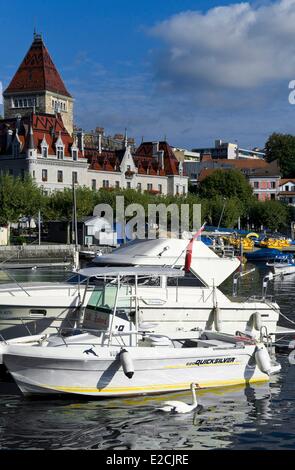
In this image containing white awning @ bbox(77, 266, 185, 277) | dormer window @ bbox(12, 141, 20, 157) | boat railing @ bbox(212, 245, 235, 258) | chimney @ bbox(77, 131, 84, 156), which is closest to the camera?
white awning @ bbox(77, 266, 185, 277)

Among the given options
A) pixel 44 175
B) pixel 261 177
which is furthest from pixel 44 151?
pixel 261 177

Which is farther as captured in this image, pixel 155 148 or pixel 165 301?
pixel 155 148

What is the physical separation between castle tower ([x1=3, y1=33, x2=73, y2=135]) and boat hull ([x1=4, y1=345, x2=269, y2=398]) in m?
94.9

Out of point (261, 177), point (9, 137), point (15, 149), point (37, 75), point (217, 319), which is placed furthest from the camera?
point (261, 177)

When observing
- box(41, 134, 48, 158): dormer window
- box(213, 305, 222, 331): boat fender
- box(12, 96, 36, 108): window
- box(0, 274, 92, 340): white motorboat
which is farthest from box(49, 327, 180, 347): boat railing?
Result: box(12, 96, 36, 108): window

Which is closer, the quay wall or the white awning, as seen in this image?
the white awning

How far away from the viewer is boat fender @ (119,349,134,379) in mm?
17109

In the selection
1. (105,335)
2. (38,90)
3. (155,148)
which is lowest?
(105,335)

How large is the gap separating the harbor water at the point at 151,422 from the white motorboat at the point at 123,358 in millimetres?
361

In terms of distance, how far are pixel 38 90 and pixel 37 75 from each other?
3.20 metres

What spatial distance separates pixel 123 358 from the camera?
17125mm

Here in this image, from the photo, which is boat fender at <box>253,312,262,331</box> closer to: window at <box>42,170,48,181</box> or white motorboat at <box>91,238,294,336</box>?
white motorboat at <box>91,238,294,336</box>

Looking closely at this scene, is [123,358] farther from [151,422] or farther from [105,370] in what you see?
[151,422]

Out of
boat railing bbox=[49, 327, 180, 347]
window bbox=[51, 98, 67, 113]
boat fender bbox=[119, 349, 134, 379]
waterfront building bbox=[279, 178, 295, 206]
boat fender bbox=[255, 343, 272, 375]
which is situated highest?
window bbox=[51, 98, 67, 113]
